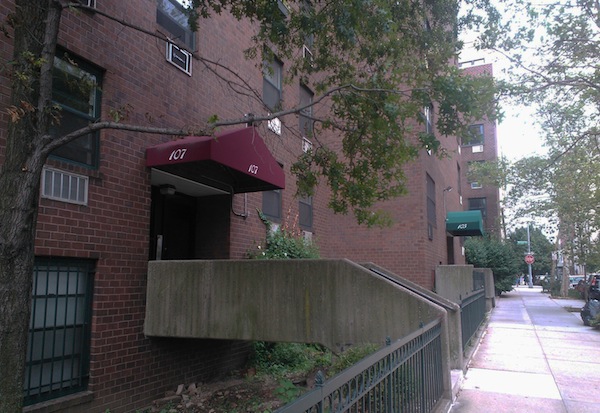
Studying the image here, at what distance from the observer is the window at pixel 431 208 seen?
14.3m

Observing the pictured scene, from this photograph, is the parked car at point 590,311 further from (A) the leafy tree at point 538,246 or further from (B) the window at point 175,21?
(A) the leafy tree at point 538,246

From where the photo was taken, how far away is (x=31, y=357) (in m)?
5.14

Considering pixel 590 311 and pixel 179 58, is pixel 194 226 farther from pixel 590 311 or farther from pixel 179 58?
pixel 590 311

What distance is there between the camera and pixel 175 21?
7742 millimetres

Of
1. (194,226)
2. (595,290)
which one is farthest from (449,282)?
A: (194,226)

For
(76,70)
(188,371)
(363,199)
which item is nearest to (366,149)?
(363,199)

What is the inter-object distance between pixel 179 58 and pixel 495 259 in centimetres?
2394

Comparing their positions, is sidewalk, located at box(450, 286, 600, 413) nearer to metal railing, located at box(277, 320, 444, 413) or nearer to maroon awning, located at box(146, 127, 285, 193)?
metal railing, located at box(277, 320, 444, 413)

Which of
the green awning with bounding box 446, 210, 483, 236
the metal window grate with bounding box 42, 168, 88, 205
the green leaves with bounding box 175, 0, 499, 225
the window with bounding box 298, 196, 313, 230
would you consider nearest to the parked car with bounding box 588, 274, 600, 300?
the green awning with bounding box 446, 210, 483, 236

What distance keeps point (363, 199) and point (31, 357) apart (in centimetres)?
440

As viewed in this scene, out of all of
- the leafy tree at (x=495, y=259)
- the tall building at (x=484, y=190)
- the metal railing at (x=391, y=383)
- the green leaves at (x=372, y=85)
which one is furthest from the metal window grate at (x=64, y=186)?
the tall building at (x=484, y=190)

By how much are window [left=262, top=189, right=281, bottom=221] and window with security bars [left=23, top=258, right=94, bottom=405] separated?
469 cm

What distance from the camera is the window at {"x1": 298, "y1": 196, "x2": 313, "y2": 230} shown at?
12039mm

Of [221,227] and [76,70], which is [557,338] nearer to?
[221,227]
